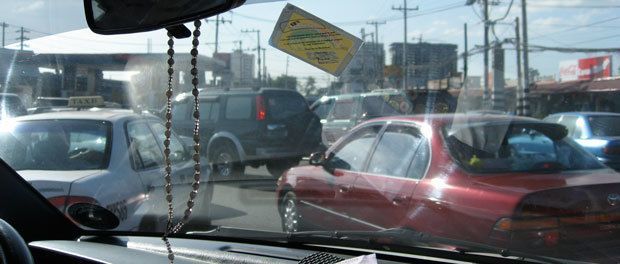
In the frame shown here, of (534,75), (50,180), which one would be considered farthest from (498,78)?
(50,180)

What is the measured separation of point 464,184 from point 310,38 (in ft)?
4.99

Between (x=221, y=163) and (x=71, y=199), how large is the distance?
3.75 metres

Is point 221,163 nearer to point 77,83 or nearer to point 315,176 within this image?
point 315,176

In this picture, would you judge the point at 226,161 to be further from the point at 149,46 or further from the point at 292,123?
the point at 149,46

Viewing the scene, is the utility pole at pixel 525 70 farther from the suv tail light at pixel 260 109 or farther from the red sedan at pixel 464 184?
the suv tail light at pixel 260 109

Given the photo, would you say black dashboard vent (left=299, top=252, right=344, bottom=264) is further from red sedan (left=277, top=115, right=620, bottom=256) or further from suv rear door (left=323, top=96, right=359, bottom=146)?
suv rear door (left=323, top=96, right=359, bottom=146)

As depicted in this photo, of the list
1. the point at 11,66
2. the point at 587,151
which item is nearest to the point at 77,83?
the point at 11,66

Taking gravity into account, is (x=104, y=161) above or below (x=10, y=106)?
below

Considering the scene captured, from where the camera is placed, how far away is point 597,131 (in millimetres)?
4004

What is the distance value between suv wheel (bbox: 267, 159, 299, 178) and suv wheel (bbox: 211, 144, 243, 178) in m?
0.38

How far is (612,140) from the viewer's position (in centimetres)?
367

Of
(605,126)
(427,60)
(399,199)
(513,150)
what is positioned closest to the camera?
(427,60)

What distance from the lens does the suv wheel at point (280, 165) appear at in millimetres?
7451

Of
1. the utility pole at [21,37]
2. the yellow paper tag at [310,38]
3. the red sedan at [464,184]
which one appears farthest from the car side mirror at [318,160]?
the utility pole at [21,37]
